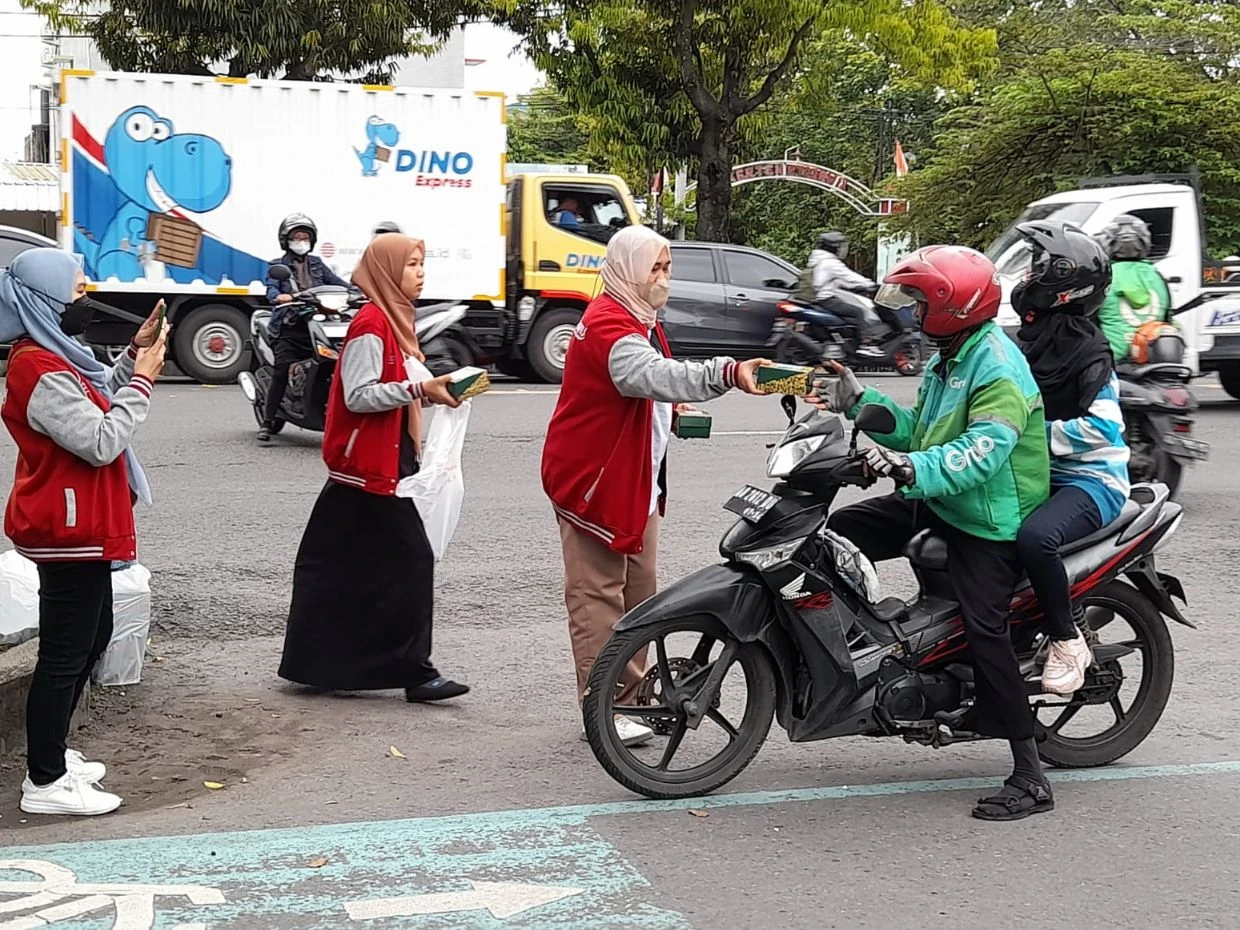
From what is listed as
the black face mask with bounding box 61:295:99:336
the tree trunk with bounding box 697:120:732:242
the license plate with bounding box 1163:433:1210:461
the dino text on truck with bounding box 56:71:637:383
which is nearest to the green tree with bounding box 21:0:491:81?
the tree trunk with bounding box 697:120:732:242

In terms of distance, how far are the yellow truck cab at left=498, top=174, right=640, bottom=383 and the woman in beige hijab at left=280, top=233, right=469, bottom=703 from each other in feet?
39.2

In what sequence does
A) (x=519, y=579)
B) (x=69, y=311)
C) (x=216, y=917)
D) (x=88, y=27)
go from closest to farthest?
1. (x=216, y=917)
2. (x=69, y=311)
3. (x=519, y=579)
4. (x=88, y=27)

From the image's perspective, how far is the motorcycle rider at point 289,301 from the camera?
463 inches

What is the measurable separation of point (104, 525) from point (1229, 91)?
21.4 meters

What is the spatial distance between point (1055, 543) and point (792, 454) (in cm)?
81

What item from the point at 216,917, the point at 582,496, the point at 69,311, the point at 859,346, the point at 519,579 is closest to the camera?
the point at 216,917

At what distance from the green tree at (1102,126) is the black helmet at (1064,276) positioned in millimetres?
17490

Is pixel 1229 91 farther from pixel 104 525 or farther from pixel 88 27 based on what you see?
pixel 104 525

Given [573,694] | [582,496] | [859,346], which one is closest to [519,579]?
[573,694]

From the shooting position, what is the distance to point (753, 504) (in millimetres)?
4637

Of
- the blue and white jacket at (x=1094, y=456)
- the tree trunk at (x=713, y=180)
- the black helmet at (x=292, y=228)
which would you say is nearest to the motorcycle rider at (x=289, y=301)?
the black helmet at (x=292, y=228)

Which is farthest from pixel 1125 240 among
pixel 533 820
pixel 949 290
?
pixel 533 820

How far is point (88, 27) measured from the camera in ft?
82.8

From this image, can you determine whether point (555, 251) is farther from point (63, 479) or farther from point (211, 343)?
point (63, 479)
